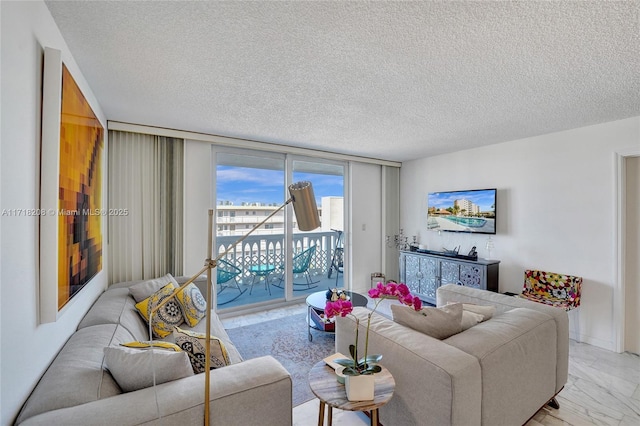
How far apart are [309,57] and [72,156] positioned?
1404mm

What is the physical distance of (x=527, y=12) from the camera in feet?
4.40

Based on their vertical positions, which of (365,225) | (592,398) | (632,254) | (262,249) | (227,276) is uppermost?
(365,225)

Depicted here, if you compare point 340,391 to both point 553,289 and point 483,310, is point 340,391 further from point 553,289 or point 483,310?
point 553,289

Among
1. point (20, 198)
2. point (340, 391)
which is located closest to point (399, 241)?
point (340, 391)

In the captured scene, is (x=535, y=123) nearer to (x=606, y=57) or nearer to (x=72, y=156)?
(x=606, y=57)

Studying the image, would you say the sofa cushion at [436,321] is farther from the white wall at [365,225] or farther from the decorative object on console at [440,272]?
the white wall at [365,225]

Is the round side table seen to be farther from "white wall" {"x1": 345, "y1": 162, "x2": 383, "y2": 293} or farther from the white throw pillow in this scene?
"white wall" {"x1": 345, "y1": 162, "x2": 383, "y2": 293}

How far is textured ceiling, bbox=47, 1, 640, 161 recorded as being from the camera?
53.4 inches

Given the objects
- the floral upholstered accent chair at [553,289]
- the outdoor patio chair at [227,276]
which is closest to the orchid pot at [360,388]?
the floral upholstered accent chair at [553,289]

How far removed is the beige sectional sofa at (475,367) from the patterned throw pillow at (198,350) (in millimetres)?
784

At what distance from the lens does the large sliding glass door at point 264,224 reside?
385 cm

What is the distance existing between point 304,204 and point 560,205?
341 cm

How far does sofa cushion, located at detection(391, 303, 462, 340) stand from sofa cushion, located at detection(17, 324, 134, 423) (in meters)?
1.46

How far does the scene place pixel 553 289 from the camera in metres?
3.14
